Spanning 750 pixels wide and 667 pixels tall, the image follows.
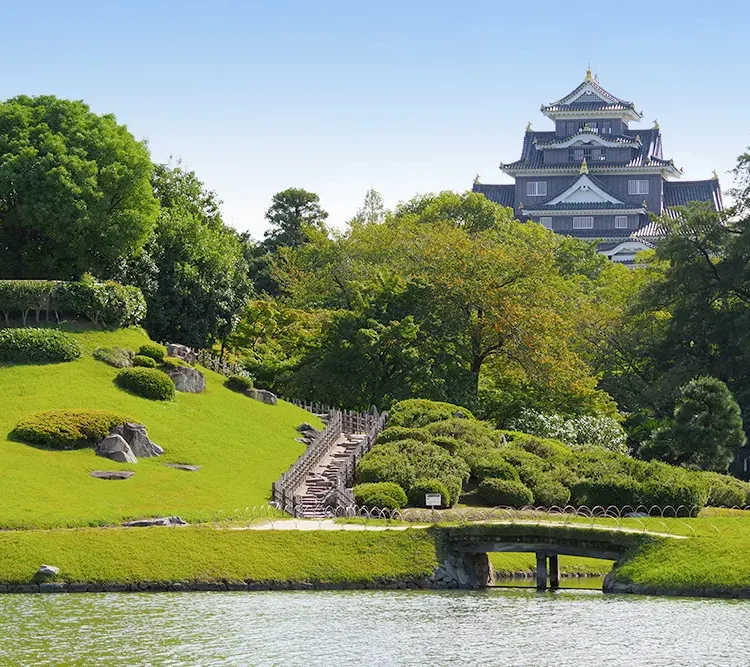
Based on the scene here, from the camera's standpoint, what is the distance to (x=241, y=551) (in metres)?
43.9

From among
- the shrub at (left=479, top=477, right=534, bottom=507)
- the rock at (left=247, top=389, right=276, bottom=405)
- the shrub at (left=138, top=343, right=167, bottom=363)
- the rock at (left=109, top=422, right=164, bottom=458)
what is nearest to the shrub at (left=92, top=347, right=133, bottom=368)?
the shrub at (left=138, top=343, right=167, bottom=363)

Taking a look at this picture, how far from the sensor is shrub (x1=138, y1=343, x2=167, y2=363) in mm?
67188

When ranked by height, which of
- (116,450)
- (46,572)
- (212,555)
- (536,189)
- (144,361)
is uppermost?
(536,189)

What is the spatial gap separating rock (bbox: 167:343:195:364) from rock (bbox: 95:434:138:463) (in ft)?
46.5

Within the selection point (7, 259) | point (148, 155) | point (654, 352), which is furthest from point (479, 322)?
point (7, 259)

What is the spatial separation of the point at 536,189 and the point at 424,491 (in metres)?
93.9

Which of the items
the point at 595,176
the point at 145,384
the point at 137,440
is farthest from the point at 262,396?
the point at 595,176

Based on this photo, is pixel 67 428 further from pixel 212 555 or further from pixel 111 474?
pixel 212 555

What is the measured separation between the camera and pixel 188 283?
7681cm

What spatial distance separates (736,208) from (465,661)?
53750 millimetres

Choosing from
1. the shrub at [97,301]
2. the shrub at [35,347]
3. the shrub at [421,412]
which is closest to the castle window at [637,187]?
the shrub at [421,412]

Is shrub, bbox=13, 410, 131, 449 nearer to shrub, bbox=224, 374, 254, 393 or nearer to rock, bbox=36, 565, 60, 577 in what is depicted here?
shrub, bbox=224, 374, 254, 393

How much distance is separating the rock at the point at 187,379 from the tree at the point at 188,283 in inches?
382

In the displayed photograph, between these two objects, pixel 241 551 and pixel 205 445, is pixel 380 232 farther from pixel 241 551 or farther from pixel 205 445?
pixel 241 551
